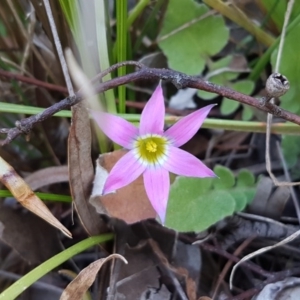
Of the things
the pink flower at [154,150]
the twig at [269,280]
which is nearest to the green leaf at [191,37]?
the pink flower at [154,150]

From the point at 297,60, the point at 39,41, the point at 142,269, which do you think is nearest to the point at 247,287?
the point at 142,269

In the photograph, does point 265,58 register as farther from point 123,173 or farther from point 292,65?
point 123,173

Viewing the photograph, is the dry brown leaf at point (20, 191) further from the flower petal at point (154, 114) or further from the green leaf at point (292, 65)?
the green leaf at point (292, 65)

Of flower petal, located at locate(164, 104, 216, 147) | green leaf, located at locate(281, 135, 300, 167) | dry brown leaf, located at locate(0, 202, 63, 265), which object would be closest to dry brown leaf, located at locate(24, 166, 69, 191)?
dry brown leaf, located at locate(0, 202, 63, 265)

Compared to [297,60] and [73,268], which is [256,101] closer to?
[297,60]

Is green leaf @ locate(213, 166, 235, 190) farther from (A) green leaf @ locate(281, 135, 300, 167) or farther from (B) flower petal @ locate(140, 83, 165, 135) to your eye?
(B) flower petal @ locate(140, 83, 165, 135)
